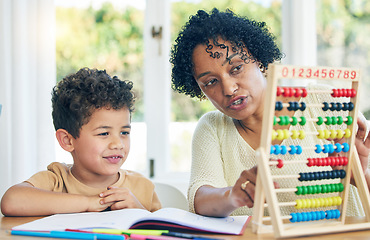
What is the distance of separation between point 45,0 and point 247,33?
183cm

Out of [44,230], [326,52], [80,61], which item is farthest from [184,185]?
[44,230]

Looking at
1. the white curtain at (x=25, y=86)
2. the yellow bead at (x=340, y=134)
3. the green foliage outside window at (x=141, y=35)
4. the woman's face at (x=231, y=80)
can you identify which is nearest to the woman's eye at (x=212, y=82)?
the woman's face at (x=231, y=80)

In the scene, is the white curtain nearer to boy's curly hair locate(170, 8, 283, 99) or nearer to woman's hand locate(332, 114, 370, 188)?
boy's curly hair locate(170, 8, 283, 99)

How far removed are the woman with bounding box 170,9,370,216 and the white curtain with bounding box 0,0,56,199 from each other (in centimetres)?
142

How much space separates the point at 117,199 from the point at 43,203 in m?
0.25

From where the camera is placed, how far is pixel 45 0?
9.34 feet

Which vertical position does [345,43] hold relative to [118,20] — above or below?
below

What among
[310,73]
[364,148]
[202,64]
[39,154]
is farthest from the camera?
[39,154]

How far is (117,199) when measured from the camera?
1.46 m

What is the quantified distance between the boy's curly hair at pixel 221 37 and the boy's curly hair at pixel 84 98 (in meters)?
0.25

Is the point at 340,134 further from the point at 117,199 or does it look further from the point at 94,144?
the point at 94,144

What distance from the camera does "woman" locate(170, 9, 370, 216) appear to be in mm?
1427

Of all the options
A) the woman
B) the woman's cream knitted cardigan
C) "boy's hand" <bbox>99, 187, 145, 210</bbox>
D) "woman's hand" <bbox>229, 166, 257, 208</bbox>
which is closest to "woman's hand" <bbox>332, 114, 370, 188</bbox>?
the woman

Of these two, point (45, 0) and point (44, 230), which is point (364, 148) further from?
point (45, 0)
